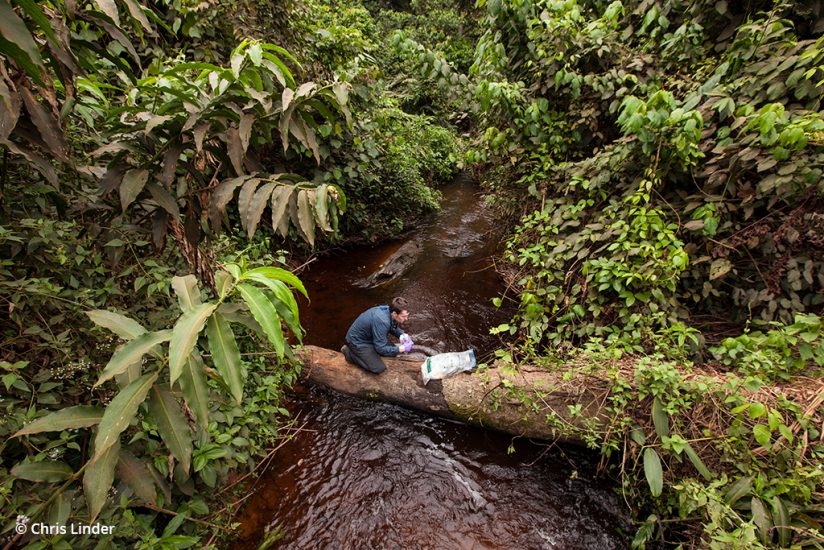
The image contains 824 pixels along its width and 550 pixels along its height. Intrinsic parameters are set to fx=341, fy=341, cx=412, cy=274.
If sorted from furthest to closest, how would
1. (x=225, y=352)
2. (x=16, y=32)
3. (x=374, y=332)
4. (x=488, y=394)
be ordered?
(x=374, y=332)
(x=488, y=394)
(x=225, y=352)
(x=16, y=32)

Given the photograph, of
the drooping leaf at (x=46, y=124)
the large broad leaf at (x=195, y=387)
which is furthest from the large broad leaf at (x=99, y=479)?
the drooping leaf at (x=46, y=124)

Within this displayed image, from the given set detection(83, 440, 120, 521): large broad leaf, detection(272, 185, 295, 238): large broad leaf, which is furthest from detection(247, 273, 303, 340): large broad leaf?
detection(83, 440, 120, 521): large broad leaf

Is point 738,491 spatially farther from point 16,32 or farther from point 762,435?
point 16,32

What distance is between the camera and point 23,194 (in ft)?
7.79

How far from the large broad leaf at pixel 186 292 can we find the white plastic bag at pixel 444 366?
2558 millimetres

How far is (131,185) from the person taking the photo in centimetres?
186

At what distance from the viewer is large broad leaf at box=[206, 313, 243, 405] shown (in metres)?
1.39

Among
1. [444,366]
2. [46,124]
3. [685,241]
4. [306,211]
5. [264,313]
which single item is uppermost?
[46,124]

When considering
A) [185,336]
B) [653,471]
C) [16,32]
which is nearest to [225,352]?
[185,336]

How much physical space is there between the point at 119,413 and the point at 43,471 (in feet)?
2.57

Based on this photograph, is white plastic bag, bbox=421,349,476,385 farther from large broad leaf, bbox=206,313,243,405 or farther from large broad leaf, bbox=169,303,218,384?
large broad leaf, bbox=169,303,218,384

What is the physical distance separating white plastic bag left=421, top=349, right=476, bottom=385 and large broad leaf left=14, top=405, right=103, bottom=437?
8.79 feet

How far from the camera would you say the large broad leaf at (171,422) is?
1498 millimetres

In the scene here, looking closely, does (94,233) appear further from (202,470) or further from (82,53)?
(202,470)
